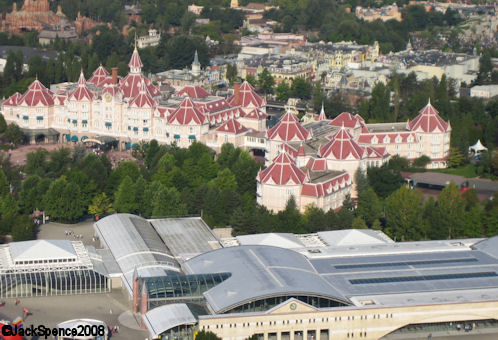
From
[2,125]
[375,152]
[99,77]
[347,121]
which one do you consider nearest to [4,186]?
[2,125]

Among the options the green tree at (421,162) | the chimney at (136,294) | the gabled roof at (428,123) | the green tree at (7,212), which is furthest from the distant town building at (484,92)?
the chimney at (136,294)

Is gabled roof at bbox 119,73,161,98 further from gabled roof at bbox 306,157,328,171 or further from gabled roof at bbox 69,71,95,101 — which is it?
gabled roof at bbox 306,157,328,171

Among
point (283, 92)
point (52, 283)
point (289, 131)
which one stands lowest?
point (52, 283)

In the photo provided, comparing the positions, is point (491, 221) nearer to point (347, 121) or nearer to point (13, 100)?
point (347, 121)

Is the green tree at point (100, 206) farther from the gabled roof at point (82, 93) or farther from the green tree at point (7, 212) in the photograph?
the gabled roof at point (82, 93)

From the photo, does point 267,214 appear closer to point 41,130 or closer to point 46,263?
point 46,263

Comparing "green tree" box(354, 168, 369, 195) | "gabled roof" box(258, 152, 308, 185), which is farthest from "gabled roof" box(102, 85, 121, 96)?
"green tree" box(354, 168, 369, 195)
